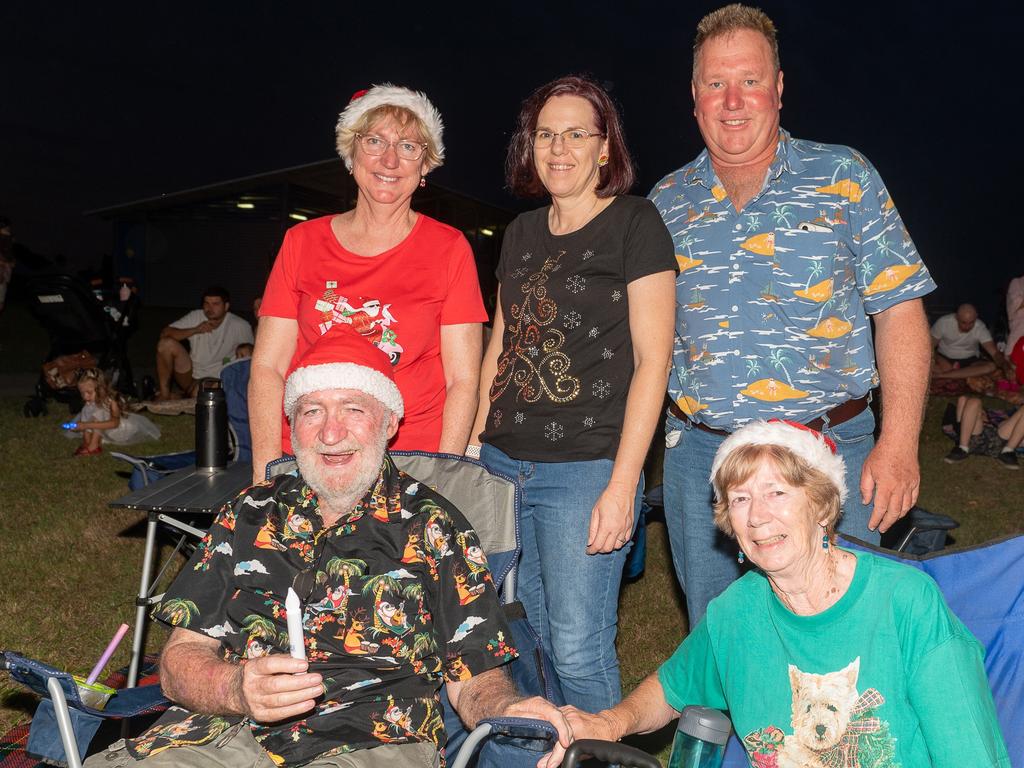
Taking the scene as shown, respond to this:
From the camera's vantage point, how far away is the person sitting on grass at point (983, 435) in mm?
9219

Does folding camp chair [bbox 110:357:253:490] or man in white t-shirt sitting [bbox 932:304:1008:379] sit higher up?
man in white t-shirt sitting [bbox 932:304:1008:379]

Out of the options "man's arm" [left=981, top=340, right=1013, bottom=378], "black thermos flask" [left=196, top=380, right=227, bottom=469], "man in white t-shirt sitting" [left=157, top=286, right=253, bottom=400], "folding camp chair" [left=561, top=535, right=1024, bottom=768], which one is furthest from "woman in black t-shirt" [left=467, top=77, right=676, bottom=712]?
"man's arm" [left=981, top=340, right=1013, bottom=378]

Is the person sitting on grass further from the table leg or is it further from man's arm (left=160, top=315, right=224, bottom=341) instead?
man's arm (left=160, top=315, right=224, bottom=341)

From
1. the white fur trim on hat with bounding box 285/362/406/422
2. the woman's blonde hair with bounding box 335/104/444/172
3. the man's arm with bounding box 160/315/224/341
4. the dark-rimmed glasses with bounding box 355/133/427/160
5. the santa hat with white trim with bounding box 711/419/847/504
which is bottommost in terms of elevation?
the santa hat with white trim with bounding box 711/419/847/504

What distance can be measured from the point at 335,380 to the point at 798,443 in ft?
3.88

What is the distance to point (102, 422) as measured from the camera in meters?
8.80

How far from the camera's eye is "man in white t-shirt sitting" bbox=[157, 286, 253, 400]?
37.4 feet

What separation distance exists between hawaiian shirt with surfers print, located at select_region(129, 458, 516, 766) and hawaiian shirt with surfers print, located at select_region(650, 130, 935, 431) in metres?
0.89

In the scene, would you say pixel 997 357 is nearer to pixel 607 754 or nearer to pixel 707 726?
pixel 707 726

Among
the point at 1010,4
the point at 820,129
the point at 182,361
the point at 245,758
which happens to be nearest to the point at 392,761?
the point at 245,758

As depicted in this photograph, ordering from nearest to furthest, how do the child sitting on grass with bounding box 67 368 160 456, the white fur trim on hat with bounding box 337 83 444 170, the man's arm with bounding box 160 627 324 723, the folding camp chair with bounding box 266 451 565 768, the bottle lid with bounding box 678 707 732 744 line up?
1. the bottle lid with bounding box 678 707 732 744
2. the man's arm with bounding box 160 627 324 723
3. the folding camp chair with bounding box 266 451 565 768
4. the white fur trim on hat with bounding box 337 83 444 170
5. the child sitting on grass with bounding box 67 368 160 456

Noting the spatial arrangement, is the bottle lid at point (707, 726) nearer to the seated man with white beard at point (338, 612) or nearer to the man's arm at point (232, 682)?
the seated man with white beard at point (338, 612)

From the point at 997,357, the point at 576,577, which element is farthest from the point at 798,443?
the point at 997,357

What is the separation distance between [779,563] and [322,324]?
1.58m
